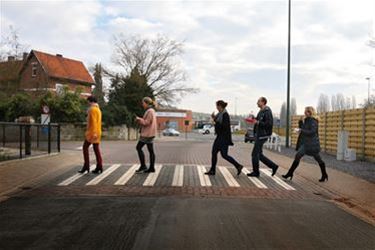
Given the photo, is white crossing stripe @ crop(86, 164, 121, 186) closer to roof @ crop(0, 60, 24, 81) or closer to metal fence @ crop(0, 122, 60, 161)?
metal fence @ crop(0, 122, 60, 161)

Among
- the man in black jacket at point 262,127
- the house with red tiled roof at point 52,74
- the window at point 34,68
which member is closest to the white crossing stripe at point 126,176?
the man in black jacket at point 262,127

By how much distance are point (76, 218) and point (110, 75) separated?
54.4 m

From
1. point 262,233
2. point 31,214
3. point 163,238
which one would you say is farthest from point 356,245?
point 31,214

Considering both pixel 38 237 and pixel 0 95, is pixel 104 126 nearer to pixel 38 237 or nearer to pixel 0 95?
pixel 0 95

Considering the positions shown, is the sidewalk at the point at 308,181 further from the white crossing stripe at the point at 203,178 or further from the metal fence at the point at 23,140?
the white crossing stripe at the point at 203,178

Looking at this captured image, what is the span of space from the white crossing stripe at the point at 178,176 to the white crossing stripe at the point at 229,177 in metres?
0.98

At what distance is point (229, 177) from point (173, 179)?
136 cm

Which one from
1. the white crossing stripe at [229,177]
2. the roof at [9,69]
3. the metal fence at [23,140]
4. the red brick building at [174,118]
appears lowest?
the white crossing stripe at [229,177]

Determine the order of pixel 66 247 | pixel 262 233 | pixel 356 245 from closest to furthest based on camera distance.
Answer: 1. pixel 66 247
2. pixel 356 245
3. pixel 262 233

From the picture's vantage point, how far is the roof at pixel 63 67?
6512 centimetres

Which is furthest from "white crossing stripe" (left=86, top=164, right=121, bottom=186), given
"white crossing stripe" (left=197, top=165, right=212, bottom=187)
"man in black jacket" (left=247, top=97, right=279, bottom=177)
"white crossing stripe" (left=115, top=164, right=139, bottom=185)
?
"man in black jacket" (left=247, top=97, right=279, bottom=177)

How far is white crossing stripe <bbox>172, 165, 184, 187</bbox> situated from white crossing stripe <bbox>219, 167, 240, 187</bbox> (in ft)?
3.21

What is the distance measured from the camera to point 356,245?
230 inches

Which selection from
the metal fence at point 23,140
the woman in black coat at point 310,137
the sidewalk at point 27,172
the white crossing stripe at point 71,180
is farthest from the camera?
the metal fence at point 23,140
